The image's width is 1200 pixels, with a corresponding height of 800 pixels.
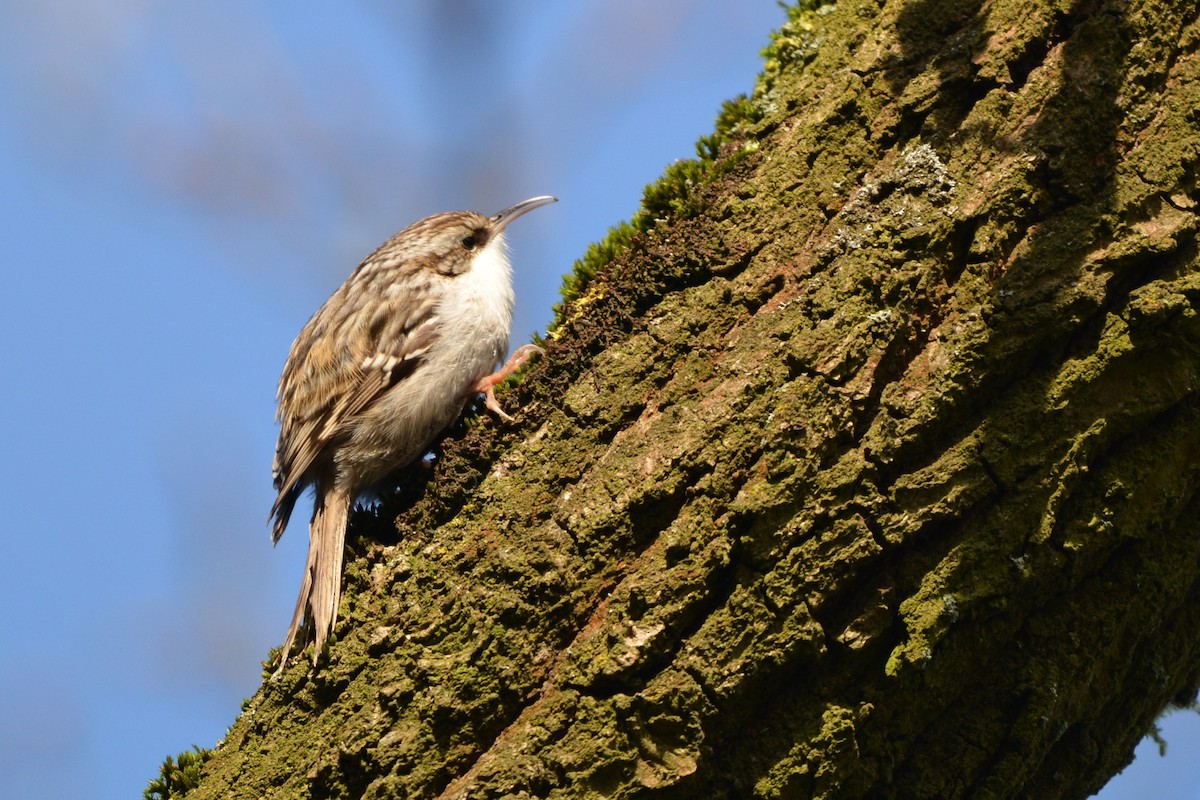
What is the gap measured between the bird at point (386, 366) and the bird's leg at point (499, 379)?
0.01m

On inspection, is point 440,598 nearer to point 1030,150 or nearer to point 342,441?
point 342,441

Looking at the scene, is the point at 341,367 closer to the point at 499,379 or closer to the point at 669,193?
the point at 499,379

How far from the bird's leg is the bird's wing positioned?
369mm

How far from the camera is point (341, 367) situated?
4.05 m

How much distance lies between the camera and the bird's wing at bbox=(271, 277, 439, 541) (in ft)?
12.7

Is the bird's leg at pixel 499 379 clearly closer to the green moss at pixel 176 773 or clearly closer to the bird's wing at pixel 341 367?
the bird's wing at pixel 341 367

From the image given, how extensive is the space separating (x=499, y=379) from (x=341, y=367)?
0.94m

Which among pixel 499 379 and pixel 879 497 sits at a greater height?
pixel 499 379

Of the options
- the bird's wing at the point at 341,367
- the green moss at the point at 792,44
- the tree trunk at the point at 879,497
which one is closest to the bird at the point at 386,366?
the bird's wing at the point at 341,367

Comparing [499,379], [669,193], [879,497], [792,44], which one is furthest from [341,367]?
[879,497]

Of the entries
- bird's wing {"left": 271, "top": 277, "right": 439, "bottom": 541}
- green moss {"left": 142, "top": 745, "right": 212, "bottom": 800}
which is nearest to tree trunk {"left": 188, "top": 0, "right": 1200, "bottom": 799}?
green moss {"left": 142, "top": 745, "right": 212, "bottom": 800}

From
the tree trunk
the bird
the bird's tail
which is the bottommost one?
the tree trunk

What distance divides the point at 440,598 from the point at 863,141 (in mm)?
1564

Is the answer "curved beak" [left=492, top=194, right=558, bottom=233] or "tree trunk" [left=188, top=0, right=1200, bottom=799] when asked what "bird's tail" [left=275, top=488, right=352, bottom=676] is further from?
"curved beak" [left=492, top=194, right=558, bottom=233]
